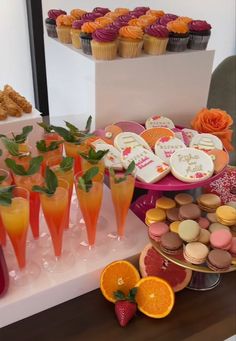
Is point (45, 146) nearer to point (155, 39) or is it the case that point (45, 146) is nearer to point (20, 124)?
point (20, 124)

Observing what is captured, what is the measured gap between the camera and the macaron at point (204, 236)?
0.92 meters

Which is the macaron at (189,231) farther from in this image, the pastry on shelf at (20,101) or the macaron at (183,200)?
the pastry on shelf at (20,101)

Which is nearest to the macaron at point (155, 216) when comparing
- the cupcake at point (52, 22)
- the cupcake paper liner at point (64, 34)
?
the cupcake paper liner at point (64, 34)

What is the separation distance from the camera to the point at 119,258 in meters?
0.98

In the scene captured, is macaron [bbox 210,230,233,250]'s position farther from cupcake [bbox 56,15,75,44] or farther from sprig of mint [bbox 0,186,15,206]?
cupcake [bbox 56,15,75,44]

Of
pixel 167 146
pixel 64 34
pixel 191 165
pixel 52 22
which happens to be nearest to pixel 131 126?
pixel 167 146

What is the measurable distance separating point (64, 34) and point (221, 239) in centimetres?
92

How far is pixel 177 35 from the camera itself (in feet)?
4.08

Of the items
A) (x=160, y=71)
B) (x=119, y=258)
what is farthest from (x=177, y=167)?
(x=160, y=71)

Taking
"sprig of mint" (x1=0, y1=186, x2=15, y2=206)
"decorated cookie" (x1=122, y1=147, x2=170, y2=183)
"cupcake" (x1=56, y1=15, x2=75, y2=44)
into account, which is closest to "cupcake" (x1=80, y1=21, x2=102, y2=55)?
"cupcake" (x1=56, y1=15, x2=75, y2=44)

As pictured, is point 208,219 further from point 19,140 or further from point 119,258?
point 19,140

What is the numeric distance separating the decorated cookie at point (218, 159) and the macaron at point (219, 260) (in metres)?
0.28

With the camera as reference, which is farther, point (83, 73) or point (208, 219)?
point (83, 73)

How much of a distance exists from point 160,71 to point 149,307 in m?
0.78
